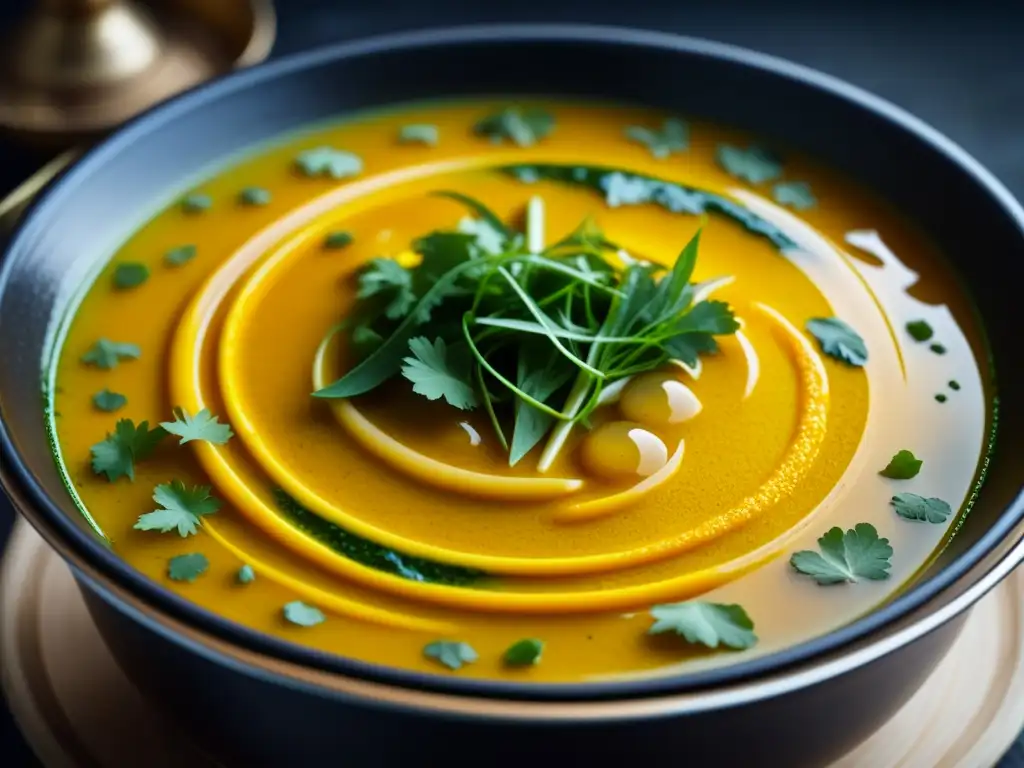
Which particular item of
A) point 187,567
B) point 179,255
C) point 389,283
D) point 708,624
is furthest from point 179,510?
point 708,624

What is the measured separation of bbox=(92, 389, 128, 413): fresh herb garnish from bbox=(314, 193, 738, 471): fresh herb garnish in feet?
1.07

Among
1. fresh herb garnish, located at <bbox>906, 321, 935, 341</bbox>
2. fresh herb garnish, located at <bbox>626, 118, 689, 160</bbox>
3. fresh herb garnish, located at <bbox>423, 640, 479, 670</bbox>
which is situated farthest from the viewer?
fresh herb garnish, located at <bbox>626, 118, 689, 160</bbox>

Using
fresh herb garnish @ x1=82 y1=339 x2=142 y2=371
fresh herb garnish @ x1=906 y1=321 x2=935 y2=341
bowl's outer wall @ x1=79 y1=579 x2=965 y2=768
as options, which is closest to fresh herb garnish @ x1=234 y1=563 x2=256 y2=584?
bowl's outer wall @ x1=79 y1=579 x2=965 y2=768

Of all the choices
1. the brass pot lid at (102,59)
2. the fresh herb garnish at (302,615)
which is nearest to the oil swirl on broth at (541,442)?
the fresh herb garnish at (302,615)

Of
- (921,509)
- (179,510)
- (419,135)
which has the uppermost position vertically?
(419,135)

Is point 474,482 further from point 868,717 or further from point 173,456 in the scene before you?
point 868,717

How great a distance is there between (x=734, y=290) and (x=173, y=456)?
913 mm

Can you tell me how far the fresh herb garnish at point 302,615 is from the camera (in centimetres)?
172

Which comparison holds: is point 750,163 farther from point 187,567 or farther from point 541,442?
point 187,567

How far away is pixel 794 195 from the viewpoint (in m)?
2.45

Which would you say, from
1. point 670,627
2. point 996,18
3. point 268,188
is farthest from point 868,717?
point 996,18

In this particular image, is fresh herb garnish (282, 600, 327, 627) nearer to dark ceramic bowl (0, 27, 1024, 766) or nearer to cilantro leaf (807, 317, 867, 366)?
dark ceramic bowl (0, 27, 1024, 766)

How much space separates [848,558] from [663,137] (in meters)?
1.08

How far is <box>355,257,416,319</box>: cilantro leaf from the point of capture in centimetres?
208
